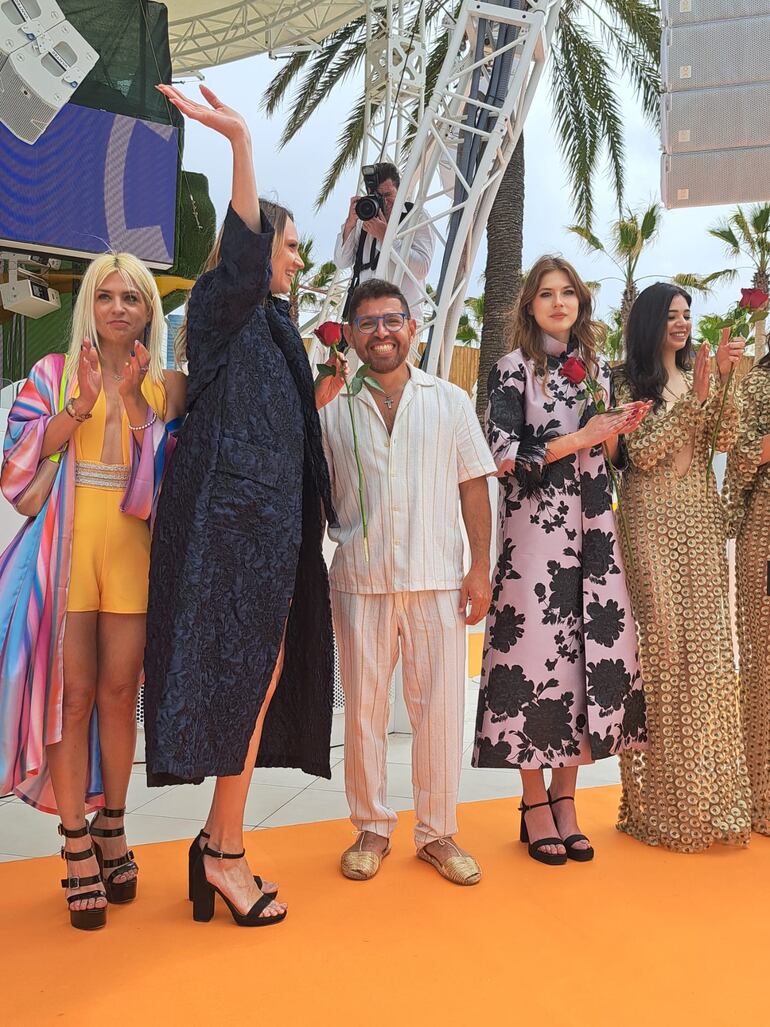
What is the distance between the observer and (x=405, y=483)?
257 centimetres

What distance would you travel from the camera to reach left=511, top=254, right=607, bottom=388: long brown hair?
9.37ft

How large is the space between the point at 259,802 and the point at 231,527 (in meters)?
1.57

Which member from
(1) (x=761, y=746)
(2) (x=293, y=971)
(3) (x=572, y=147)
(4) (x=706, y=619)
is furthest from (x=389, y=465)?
(3) (x=572, y=147)

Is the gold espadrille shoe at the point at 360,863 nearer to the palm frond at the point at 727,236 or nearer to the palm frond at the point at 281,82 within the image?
→ the palm frond at the point at 281,82

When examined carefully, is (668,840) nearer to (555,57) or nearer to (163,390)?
(163,390)

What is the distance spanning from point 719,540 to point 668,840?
0.90 meters

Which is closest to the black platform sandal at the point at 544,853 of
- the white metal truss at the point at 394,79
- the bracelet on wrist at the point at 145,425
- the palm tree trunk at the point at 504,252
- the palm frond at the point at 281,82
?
the bracelet on wrist at the point at 145,425

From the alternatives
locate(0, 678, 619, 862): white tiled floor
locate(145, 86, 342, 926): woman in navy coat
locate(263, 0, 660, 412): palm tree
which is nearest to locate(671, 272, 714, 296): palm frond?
locate(263, 0, 660, 412): palm tree

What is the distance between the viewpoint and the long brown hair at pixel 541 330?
9.37ft

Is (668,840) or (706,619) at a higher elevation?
(706,619)

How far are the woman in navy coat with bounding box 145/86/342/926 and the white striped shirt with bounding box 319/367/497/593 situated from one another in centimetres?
29

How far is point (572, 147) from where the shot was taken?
11.3 metres

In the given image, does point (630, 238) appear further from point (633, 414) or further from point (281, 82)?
point (633, 414)

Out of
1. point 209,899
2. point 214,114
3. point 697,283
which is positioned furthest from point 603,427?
point 697,283
